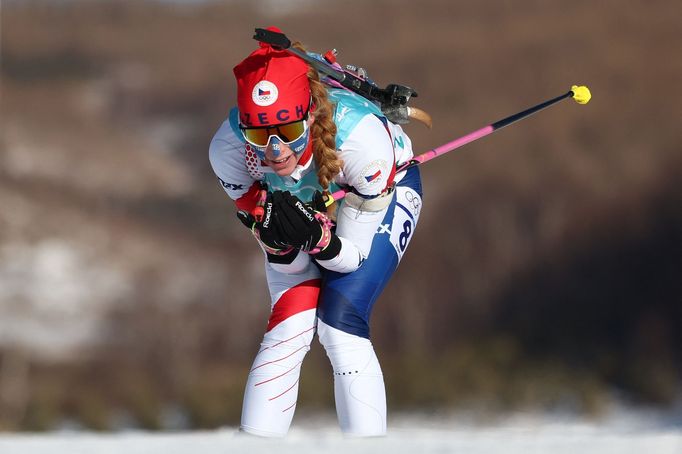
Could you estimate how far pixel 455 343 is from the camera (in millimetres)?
12281

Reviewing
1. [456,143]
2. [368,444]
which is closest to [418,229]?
[456,143]

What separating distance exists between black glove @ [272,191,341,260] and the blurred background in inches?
309

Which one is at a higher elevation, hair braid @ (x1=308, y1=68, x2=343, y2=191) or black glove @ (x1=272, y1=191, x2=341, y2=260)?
hair braid @ (x1=308, y1=68, x2=343, y2=191)

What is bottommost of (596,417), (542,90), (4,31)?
(596,417)

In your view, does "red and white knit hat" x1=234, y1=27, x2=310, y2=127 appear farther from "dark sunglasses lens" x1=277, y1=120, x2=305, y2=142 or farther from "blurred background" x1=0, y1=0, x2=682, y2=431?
"blurred background" x1=0, y1=0, x2=682, y2=431

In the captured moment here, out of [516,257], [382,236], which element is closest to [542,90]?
[516,257]

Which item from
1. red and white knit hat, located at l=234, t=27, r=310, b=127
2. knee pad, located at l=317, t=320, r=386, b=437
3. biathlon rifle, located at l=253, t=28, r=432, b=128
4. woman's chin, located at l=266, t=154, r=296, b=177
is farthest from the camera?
biathlon rifle, located at l=253, t=28, r=432, b=128

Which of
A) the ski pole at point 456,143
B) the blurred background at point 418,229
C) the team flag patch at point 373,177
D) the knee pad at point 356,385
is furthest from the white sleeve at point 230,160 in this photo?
the blurred background at point 418,229

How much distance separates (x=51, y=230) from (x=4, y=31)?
3.80m

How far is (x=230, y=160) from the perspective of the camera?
3.23 metres

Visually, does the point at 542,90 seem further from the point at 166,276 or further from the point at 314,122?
the point at 314,122

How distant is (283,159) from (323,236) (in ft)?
0.80

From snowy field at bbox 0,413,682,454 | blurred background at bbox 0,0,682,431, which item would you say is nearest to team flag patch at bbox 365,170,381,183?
snowy field at bbox 0,413,682,454

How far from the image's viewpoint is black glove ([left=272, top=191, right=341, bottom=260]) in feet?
9.72
